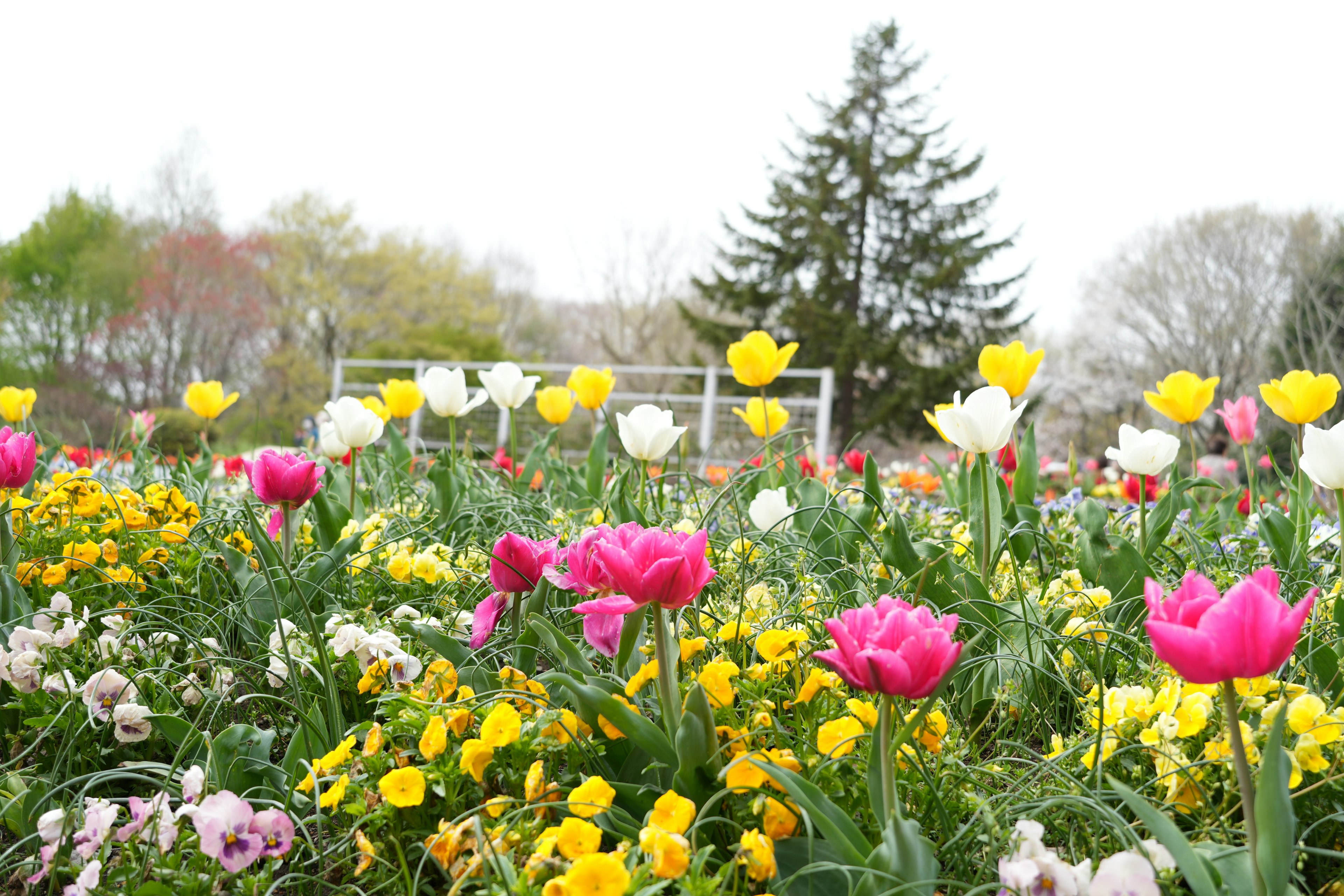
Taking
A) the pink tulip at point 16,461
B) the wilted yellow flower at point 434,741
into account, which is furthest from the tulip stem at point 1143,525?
the pink tulip at point 16,461

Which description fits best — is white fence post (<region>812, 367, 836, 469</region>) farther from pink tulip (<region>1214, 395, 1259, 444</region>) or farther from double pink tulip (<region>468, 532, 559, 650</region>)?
double pink tulip (<region>468, 532, 559, 650</region>)

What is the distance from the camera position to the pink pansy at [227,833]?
875mm

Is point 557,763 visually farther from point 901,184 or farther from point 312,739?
point 901,184

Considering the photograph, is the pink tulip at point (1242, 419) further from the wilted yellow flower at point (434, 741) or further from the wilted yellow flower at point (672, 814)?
the wilted yellow flower at point (434, 741)

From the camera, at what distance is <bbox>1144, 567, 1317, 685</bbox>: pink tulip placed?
65 cm

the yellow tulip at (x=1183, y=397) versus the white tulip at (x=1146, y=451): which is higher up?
the yellow tulip at (x=1183, y=397)

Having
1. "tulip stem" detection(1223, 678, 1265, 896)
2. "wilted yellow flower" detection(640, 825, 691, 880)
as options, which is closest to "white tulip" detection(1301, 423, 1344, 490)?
"tulip stem" detection(1223, 678, 1265, 896)

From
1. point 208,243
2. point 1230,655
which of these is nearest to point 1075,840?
point 1230,655

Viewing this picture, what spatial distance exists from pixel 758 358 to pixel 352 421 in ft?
3.52

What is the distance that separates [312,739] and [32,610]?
0.79 m

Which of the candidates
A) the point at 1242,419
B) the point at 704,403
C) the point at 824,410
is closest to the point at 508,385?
the point at 1242,419

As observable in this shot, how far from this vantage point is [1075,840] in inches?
38.7

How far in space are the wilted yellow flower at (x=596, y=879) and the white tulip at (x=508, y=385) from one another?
167cm

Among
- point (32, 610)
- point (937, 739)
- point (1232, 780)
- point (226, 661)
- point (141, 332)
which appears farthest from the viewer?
point (141, 332)
